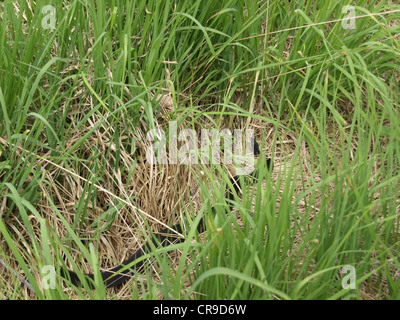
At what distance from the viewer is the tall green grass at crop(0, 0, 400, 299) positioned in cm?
118

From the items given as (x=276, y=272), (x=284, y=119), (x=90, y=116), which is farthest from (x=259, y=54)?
(x=276, y=272)

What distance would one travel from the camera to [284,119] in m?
1.82

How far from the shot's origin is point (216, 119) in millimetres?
1747

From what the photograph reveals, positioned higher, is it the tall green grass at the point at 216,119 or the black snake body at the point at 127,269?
the tall green grass at the point at 216,119

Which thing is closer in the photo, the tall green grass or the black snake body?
the tall green grass

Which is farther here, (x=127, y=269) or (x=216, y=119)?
(x=216, y=119)

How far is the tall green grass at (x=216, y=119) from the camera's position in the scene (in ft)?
3.88

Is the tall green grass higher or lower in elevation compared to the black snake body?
higher

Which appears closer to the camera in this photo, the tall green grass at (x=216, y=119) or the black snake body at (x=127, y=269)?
the tall green grass at (x=216, y=119)

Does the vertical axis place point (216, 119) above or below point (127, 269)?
above
